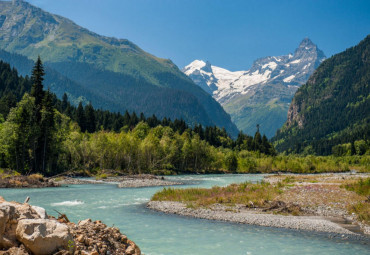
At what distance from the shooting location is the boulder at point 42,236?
38.1 feet

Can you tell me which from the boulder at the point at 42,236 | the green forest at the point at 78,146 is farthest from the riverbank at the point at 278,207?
the green forest at the point at 78,146

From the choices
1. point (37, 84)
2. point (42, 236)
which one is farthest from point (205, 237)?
point (37, 84)

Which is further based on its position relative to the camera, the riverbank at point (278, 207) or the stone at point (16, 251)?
the riverbank at point (278, 207)

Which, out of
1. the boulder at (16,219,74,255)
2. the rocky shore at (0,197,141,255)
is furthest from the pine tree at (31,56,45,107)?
the boulder at (16,219,74,255)

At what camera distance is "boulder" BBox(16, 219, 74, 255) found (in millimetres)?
11625

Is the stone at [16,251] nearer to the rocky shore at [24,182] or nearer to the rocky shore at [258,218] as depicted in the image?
the rocky shore at [258,218]

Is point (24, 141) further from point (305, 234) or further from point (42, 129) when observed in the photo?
point (305, 234)

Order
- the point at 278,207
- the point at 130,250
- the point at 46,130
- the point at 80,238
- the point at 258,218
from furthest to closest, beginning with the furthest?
1. the point at 46,130
2. the point at 278,207
3. the point at 258,218
4. the point at 130,250
5. the point at 80,238

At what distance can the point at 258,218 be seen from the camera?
28.3 m

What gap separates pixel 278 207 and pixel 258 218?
15.3 feet

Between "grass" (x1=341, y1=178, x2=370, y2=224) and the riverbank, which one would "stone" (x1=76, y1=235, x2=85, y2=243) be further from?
"grass" (x1=341, y1=178, x2=370, y2=224)

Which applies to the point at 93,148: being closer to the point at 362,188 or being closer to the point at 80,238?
the point at 362,188

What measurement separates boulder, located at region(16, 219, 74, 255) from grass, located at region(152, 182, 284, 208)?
22478 millimetres

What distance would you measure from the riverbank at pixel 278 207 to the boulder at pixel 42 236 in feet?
61.8
